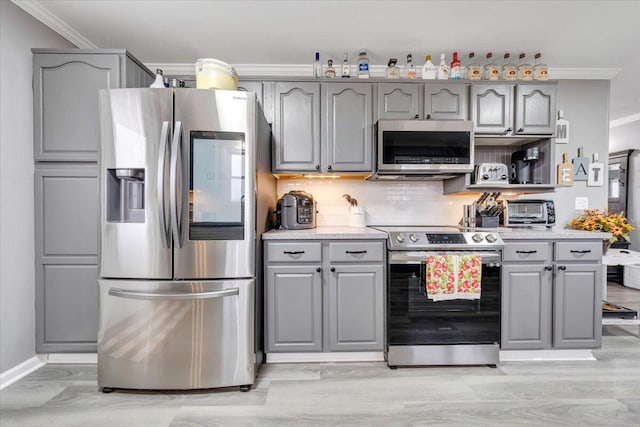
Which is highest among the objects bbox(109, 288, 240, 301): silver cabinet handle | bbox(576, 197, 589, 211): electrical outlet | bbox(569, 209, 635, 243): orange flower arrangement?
bbox(576, 197, 589, 211): electrical outlet

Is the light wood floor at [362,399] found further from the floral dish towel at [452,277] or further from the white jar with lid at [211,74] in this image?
the white jar with lid at [211,74]

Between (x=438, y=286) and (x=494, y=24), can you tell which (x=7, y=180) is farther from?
(x=494, y=24)

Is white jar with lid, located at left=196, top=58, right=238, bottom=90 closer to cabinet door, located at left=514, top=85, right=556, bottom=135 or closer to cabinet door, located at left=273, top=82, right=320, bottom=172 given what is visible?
cabinet door, located at left=273, top=82, right=320, bottom=172

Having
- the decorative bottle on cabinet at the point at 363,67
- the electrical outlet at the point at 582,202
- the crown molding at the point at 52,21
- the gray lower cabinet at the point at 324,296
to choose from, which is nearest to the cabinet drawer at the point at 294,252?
the gray lower cabinet at the point at 324,296

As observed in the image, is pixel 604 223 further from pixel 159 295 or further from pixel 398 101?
pixel 159 295

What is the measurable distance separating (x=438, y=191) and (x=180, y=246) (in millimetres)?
2363

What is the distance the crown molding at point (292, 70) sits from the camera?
3.05m

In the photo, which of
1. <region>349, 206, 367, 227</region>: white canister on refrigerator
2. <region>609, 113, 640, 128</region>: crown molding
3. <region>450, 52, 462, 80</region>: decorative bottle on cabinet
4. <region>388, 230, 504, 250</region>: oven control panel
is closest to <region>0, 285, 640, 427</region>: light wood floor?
<region>388, 230, 504, 250</region>: oven control panel

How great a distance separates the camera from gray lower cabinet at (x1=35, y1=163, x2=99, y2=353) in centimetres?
227

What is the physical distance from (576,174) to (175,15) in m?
3.78

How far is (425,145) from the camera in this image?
2639 mm

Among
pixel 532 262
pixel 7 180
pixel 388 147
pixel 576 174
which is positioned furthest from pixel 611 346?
pixel 7 180

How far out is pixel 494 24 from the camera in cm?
242

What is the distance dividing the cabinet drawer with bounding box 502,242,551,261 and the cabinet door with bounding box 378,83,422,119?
4.20ft
